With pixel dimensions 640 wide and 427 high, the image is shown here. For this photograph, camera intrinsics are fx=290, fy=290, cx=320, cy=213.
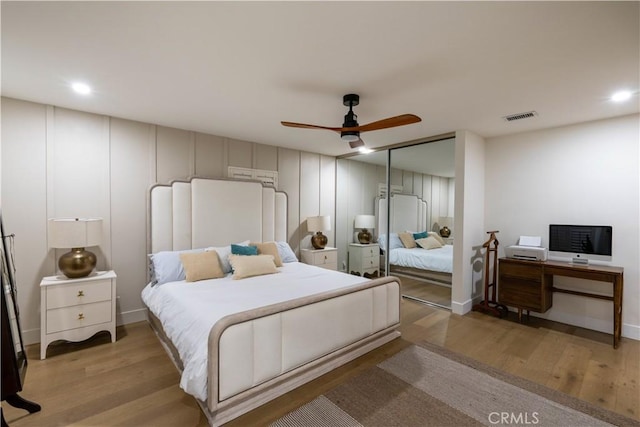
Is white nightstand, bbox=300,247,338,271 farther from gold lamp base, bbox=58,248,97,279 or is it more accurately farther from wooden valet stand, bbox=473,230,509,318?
gold lamp base, bbox=58,248,97,279

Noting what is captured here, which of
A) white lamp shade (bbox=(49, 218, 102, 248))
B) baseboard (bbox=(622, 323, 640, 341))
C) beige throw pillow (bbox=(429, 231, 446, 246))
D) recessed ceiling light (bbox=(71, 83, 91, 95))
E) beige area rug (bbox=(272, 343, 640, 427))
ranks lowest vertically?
beige area rug (bbox=(272, 343, 640, 427))

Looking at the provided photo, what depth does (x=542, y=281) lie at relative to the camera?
3.37 metres

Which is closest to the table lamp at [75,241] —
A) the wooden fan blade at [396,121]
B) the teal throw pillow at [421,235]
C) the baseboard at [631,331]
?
the wooden fan blade at [396,121]

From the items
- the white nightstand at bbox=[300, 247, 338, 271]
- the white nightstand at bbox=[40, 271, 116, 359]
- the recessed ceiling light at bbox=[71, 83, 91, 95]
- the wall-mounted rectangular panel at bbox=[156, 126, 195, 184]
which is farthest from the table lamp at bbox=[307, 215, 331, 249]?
the recessed ceiling light at bbox=[71, 83, 91, 95]

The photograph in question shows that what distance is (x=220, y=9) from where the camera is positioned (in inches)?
60.7

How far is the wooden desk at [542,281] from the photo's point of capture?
9.81ft

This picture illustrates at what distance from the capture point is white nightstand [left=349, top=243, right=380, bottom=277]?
510cm

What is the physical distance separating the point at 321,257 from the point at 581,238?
3.44m

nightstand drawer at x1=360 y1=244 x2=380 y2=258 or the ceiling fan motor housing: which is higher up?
the ceiling fan motor housing

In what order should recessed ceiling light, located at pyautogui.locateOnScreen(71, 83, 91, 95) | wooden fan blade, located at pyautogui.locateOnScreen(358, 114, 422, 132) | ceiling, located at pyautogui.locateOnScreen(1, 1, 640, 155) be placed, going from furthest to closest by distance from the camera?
recessed ceiling light, located at pyautogui.locateOnScreen(71, 83, 91, 95), wooden fan blade, located at pyautogui.locateOnScreen(358, 114, 422, 132), ceiling, located at pyautogui.locateOnScreen(1, 1, 640, 155)

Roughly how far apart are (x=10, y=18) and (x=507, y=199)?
5067mm

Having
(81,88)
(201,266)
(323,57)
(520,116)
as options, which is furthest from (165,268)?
(520,116)

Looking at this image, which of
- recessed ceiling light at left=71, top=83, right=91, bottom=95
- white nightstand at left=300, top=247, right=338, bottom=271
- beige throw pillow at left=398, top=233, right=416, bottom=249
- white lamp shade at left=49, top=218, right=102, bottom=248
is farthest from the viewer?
white nightstand at left=300, top=247, right=338, bottom=271

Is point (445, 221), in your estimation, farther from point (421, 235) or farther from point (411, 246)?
point (411, 246)
